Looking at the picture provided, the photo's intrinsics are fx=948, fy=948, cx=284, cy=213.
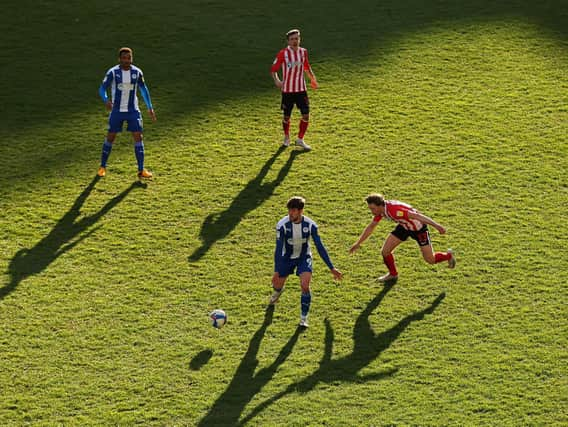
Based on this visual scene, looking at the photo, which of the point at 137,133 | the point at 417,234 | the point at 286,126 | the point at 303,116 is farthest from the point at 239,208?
the point at 417,234

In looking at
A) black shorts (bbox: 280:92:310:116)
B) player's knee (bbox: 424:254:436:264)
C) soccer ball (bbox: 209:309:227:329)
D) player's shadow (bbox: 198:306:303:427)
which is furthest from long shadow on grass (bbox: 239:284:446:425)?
black shorts (bbox: 280:92:310:116)

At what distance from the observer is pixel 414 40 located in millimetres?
22953

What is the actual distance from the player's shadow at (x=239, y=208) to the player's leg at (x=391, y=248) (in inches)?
117

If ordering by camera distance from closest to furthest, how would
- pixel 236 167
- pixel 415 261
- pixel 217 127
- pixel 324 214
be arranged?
pixel 415 261 < pixel 324 214 < pixel 236 167 < pixel 217 127

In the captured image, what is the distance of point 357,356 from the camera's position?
13.3 meters

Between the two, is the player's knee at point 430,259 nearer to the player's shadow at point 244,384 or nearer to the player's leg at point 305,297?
the player's leg at point 305,297

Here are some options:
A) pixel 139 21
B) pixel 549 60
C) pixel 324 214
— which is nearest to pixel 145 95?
pixel 324 214

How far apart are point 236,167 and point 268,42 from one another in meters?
5.88

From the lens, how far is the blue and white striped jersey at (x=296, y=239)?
530 inches

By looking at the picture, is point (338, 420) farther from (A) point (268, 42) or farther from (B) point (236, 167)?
(A) point (268, 42)

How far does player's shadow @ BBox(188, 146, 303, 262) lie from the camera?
16156 mm

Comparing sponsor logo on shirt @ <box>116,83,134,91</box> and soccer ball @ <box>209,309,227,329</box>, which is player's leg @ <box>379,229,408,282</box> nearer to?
soccer ball @ <box>209,309,227,329</box>

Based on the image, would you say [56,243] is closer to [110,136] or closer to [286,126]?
[110,136]

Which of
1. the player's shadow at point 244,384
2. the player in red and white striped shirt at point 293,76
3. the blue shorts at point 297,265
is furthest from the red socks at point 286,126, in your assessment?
the player's shadow at point 244,384
